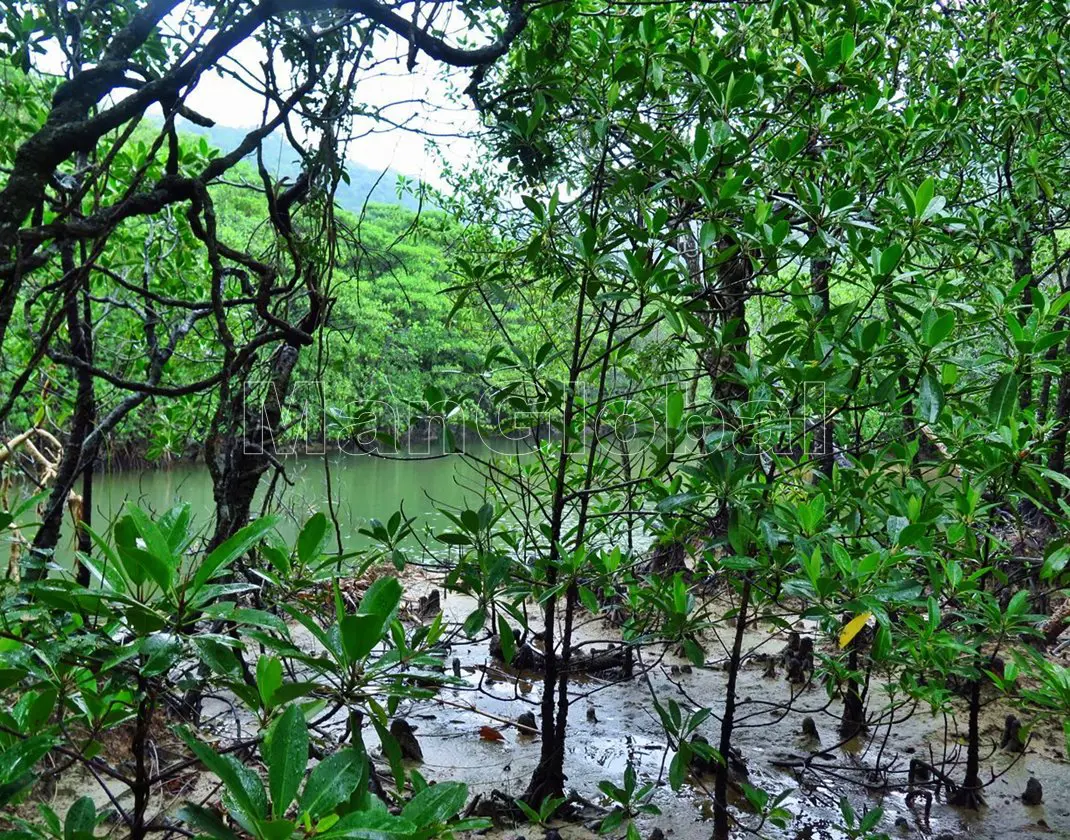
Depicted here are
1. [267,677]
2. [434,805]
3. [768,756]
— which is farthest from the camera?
[768,756]

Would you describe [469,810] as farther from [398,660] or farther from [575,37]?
[575,37]

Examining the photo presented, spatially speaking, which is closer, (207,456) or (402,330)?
(207,456)

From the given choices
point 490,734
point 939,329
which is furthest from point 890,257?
point 490,734

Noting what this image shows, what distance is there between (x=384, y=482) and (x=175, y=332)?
1169cm

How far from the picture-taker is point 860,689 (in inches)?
141

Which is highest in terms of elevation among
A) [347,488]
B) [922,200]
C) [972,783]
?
[922,200]

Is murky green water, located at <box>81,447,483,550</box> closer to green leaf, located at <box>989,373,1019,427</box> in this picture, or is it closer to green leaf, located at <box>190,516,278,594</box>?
green leaf, located at <box>989,373,1019,427</box>

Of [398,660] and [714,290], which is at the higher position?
[714,290]

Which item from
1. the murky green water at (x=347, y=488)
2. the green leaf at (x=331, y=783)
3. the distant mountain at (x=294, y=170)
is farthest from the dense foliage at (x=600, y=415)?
the murky green water at (x=347, y=488)

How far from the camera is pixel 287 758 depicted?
861 millimetres

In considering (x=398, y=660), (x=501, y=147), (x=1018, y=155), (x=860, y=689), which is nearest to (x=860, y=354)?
(x=398, y=660)

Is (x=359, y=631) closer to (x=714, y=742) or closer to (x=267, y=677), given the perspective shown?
(x=267, y=677)

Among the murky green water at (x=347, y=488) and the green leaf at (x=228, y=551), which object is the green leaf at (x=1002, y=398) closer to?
the green leaf at (x=228, y=551)

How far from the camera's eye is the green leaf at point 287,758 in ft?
2.73
